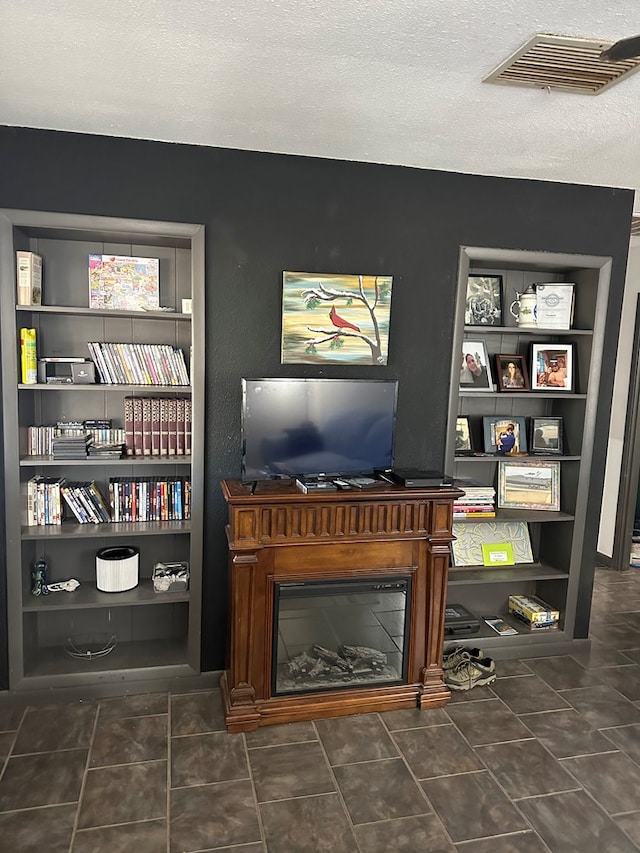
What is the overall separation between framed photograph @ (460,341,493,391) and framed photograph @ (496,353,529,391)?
0.06 meters

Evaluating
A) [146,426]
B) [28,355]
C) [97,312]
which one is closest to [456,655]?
[146,426]

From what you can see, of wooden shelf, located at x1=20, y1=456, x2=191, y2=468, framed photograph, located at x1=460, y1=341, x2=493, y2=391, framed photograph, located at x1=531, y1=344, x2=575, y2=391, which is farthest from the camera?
framed photograph, located at x1=531, y1=344, x2=575, y2=391

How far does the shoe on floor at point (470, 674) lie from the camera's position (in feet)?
10.6

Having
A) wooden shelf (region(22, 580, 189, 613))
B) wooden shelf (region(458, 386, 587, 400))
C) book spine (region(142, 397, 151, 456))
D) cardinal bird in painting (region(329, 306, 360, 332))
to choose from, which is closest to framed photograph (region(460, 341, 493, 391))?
wooden shelf (region(458, 386, 587, 400))

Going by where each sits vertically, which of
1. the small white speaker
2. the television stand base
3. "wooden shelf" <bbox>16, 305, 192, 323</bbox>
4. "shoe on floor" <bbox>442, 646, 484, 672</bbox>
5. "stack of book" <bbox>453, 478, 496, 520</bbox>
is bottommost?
"shoe on floor" <bbox>442, 646, 484, 672</bbox>

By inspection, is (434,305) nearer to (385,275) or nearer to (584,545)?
(385,275)

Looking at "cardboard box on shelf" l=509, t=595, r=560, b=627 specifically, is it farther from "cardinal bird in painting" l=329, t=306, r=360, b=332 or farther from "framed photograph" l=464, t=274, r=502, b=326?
"cardinal bird in painting" l=329, t=306, r=360, b=332

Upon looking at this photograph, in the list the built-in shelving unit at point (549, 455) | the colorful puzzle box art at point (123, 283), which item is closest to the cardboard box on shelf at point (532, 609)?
the built-in shelving unit at point (549, 455)

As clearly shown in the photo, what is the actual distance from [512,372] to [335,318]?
1.13m

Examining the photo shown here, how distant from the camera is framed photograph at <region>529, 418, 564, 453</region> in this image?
367 cm

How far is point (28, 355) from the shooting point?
9.44ft

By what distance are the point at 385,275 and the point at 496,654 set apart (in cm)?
217

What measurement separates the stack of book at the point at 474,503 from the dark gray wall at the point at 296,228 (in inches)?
12.8

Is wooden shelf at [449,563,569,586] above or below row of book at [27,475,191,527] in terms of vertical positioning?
below
